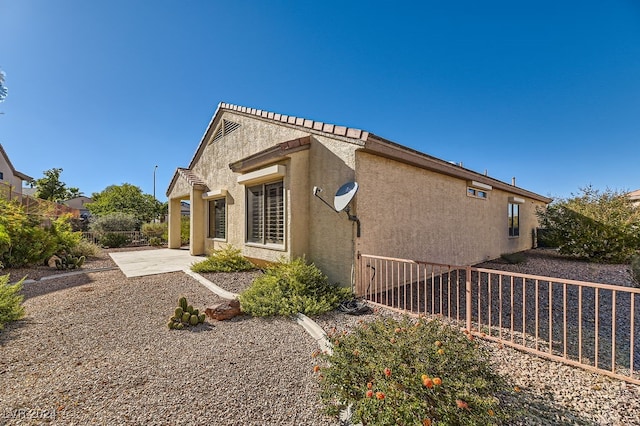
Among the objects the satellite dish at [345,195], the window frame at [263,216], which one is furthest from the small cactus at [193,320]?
the satellite dish at [345,195]

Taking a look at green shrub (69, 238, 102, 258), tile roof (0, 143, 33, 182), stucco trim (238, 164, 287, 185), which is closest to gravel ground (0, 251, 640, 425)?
stucco trim (238, 164, 287, 185)

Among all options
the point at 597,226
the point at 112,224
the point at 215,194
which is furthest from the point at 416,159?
Result: the point at 112,224

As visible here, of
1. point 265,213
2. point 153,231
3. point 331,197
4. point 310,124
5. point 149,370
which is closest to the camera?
point 149,370

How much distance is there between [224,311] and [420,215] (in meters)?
6.49

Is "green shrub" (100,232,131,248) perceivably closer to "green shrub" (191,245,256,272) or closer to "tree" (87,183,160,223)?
"tree" (87,183,160,223)

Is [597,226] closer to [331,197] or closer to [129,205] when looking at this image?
[331,197]

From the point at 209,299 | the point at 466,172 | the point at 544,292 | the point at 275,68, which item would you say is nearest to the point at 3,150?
the point at 275,68

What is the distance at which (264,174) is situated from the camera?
8.23 m

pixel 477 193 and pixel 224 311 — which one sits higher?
pixel 477 193

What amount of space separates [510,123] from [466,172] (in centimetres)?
864

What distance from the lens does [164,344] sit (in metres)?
4.30

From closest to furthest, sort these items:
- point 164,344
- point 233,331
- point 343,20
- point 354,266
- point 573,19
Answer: point 164,344 → point 233,331 → point 354,266 → point 573,19 → point 343,20

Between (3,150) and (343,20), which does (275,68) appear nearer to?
(343,20)

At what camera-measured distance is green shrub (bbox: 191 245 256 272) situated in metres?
9.17
